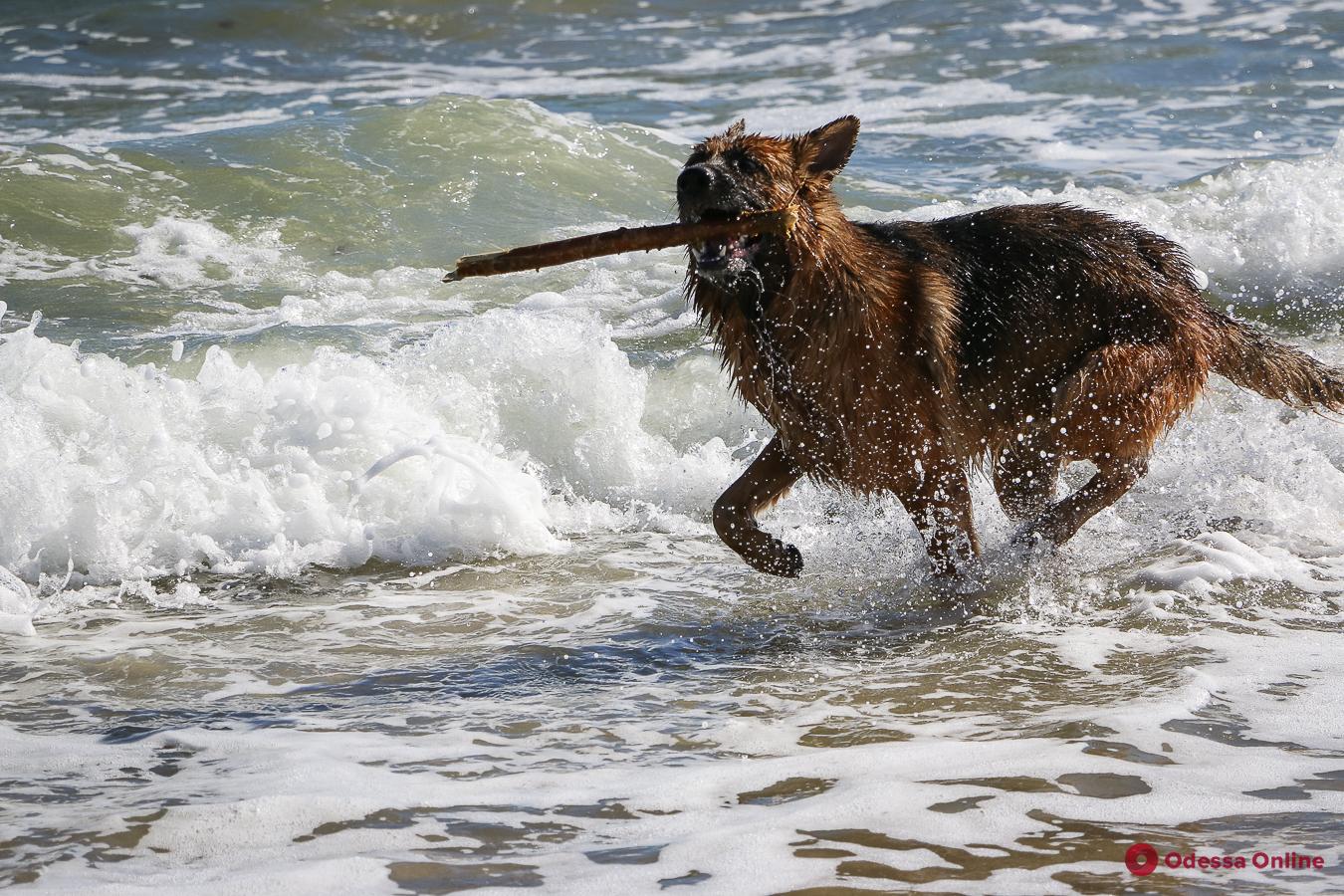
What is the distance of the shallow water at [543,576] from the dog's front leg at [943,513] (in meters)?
0.17

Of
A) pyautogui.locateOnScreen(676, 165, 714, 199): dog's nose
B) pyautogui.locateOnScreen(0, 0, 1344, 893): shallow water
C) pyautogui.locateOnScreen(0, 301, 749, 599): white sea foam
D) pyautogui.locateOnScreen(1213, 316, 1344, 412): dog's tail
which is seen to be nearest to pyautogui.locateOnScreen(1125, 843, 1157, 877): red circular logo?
pyautogui.locateOnScreen(0, 0, 1344, 893): shallow water

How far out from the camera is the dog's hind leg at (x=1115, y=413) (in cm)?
546

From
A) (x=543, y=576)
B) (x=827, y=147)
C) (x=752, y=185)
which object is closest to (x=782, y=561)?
(x=543, y=576)

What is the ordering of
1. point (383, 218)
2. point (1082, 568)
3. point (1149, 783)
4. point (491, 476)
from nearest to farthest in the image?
point (1149, 783), point (1082, 568), point (491, 476), point (383, 218)

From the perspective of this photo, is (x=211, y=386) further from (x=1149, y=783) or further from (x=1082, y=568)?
(x=1149, y=783)

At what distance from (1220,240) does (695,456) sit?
5326mm

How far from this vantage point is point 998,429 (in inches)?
224

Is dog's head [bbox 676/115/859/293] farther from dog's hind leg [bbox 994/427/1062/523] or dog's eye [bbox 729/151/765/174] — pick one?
dog's hind leg [bbox 994/427/1062/523]

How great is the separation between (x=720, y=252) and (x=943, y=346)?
3.56 ft

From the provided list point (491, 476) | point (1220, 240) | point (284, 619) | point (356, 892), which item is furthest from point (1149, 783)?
point (1220, 240)

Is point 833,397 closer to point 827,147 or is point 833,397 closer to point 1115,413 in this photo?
point 827,147

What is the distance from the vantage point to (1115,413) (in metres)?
5.53

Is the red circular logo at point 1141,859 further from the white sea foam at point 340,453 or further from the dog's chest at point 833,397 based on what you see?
the white sea foam at point 340,453

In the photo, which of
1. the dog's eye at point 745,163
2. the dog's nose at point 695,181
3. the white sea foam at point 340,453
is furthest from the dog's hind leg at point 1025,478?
the dog's nose at point 695,181
